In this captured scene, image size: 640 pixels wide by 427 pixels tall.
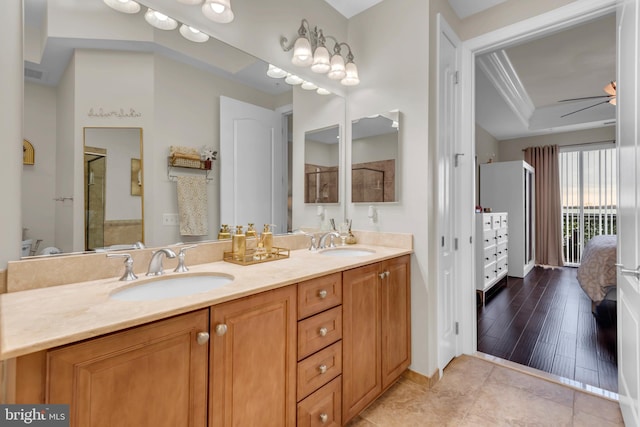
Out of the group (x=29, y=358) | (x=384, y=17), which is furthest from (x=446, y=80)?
(x=29, y=358)

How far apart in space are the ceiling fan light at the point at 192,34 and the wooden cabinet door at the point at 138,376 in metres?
1.35

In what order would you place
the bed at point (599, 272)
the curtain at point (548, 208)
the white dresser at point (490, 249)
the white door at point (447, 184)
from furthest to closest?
1. the curtain at point (548, 208)
2. the white dresser at point (490, 249)
3. the bed at point (599, 272)
4. the white door at point (447, 184)

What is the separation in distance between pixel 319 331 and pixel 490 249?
3.34 m

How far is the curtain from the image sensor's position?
5715 mm

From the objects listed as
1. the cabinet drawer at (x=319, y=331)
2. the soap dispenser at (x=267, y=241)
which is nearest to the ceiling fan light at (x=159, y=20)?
the soap dispenser at (x=267, y=241)

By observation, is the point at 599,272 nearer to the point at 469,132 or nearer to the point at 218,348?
the point at 469,132

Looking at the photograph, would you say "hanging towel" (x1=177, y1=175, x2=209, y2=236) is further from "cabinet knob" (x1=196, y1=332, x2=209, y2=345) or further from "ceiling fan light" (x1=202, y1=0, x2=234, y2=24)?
"ceiling fan light" (x1=202, y1=0, x2=234, y2=24)

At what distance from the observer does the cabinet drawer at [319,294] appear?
1.29 metres

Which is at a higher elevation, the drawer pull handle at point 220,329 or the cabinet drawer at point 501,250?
the drawer pull handle at point 220,329

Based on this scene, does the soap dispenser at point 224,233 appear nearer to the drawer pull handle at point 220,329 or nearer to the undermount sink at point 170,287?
the undermount sink at point 170,287

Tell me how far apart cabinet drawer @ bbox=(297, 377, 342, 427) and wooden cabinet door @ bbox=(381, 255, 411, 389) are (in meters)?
0.42

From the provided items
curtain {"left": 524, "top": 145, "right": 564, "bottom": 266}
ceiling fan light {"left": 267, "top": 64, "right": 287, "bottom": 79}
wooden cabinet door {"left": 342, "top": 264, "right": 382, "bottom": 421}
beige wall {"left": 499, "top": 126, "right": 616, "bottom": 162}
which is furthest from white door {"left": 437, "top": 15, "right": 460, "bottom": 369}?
beige wall {"left": 499, "top": 126, "right": 616, "bottom": 162}

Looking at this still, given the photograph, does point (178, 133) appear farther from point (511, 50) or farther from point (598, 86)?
point (598, 86)

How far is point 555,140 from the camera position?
19.5 ft
